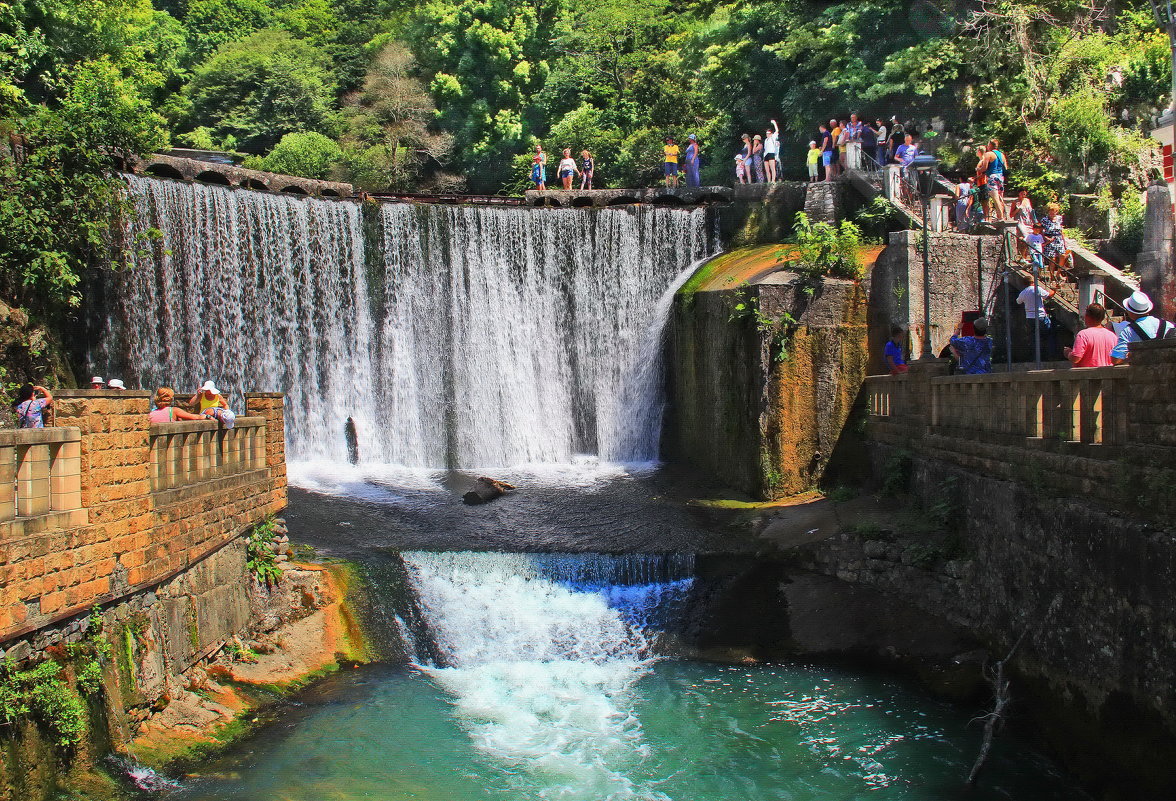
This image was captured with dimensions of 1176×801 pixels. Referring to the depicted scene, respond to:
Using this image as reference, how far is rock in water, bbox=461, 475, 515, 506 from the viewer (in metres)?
18.4

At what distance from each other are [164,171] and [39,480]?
626 inches

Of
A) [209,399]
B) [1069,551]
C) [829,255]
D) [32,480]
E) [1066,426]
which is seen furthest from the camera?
[829,255]

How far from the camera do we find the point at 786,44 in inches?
1142

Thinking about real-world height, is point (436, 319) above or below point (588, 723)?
above

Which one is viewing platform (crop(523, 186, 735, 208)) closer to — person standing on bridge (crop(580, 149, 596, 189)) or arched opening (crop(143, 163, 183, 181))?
person standing on bridge (crop(580, 149, 596, 189))

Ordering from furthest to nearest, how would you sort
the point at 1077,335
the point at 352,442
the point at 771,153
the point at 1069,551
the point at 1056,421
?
the point at 771,153 < the point at 352,442 < the point at 1077,335 < the point at 1056,421 < the point at 1069,551

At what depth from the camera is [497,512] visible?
58.0 ft

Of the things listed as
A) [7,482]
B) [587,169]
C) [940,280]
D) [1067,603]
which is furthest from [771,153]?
[7,482]

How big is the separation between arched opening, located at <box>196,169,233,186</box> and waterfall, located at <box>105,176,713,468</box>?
1.90 m

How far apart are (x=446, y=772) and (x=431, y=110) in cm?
3396

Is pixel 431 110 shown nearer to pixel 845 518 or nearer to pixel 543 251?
pixel 543 251

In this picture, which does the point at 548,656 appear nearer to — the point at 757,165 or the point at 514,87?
the point at 757,165

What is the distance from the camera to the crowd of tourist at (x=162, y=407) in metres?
9.38

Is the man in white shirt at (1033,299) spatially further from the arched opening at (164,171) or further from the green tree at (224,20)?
the green tree at (224,20)
